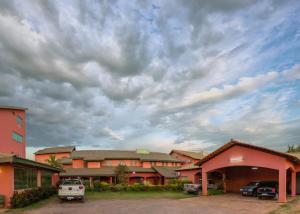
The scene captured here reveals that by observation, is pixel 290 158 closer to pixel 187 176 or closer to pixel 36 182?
pixel 187 176

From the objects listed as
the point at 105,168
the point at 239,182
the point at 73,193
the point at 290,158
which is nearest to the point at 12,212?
the point at 73,193

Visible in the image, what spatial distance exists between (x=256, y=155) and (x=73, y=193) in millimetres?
16250

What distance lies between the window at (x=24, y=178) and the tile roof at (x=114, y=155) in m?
29.0

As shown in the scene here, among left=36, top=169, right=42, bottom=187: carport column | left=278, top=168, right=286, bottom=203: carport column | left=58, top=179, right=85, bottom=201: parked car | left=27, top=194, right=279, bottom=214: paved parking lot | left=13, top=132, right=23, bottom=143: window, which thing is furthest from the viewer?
left=13, top=132, right=23, bottom=143: window

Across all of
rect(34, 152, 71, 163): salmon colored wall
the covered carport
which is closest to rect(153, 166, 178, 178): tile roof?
the covered carport

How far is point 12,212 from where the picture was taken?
17.5m

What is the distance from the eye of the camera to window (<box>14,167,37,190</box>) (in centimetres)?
2067

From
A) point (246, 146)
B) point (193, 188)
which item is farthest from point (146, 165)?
point (246, 146)

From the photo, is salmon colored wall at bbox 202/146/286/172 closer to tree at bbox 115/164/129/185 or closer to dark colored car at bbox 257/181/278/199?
dark colored car at bbox 257/181/278/199

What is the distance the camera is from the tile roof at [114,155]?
5544cm

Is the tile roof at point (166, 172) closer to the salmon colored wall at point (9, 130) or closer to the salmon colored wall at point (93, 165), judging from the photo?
the salmon colored wall at point (93, 165)

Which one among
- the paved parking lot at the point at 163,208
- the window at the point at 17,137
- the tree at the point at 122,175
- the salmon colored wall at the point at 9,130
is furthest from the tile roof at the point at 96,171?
the paved parking lot at the point at 163,208

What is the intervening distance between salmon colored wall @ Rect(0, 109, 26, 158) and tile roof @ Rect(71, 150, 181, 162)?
58.7 ft

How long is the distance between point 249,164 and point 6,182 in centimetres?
2003
